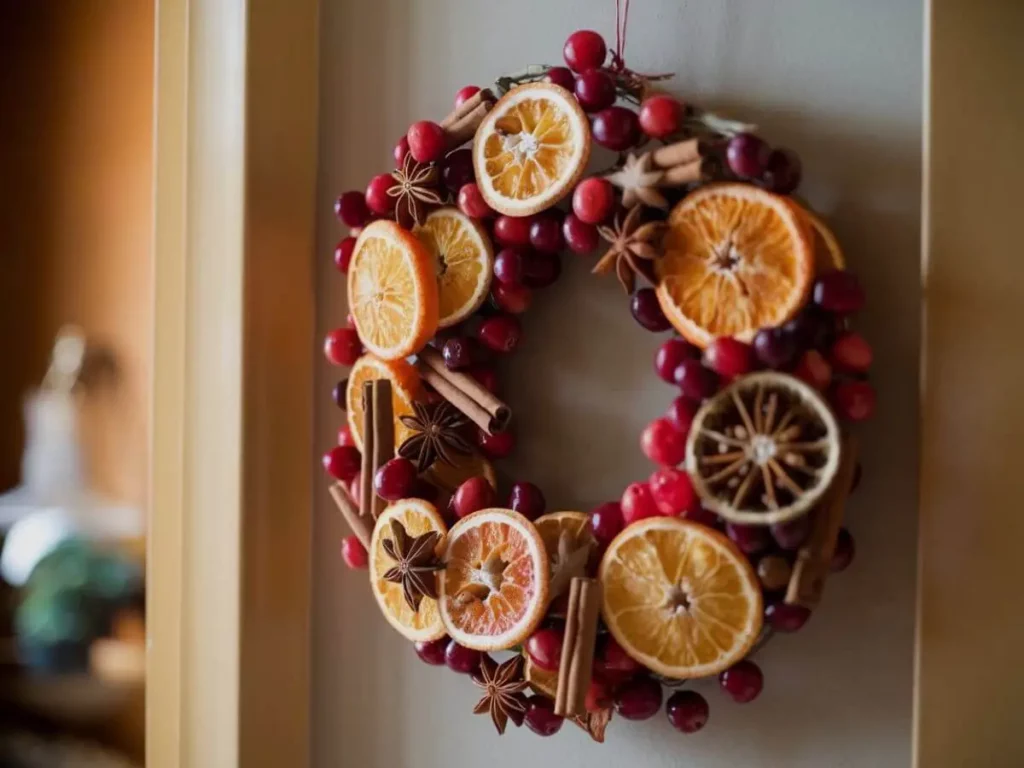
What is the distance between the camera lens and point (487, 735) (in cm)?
86

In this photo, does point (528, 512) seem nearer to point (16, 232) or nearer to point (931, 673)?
point (931, 673)

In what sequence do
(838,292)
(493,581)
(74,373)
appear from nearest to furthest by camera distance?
(838,292)
(493,581)
(74,373)

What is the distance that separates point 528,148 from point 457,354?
0.64 feet

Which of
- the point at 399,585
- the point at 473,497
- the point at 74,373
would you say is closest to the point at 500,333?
the point at 473,497

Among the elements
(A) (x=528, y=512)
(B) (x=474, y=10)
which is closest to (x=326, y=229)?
(B) (x=474, y=10)

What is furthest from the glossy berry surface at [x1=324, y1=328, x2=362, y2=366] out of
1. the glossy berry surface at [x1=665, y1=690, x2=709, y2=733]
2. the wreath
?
the glossy berry surface at [x1=665, y1=690, x2=709, y2=733]

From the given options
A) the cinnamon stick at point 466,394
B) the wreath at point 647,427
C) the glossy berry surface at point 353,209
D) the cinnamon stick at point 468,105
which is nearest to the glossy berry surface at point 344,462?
the wreath at point 647,427

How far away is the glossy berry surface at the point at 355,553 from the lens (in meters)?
0.87

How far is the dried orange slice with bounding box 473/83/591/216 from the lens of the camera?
739 millimetres

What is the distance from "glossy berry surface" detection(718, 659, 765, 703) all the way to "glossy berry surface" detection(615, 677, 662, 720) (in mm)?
58

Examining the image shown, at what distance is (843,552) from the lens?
0.69 metres

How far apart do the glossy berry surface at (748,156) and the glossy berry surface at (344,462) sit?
449 mm

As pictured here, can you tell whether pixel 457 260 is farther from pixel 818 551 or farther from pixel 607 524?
pixel 818 551

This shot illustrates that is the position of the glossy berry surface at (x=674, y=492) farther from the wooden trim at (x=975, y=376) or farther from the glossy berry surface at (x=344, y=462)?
the glossy berry surface at (x=344, y=462)
